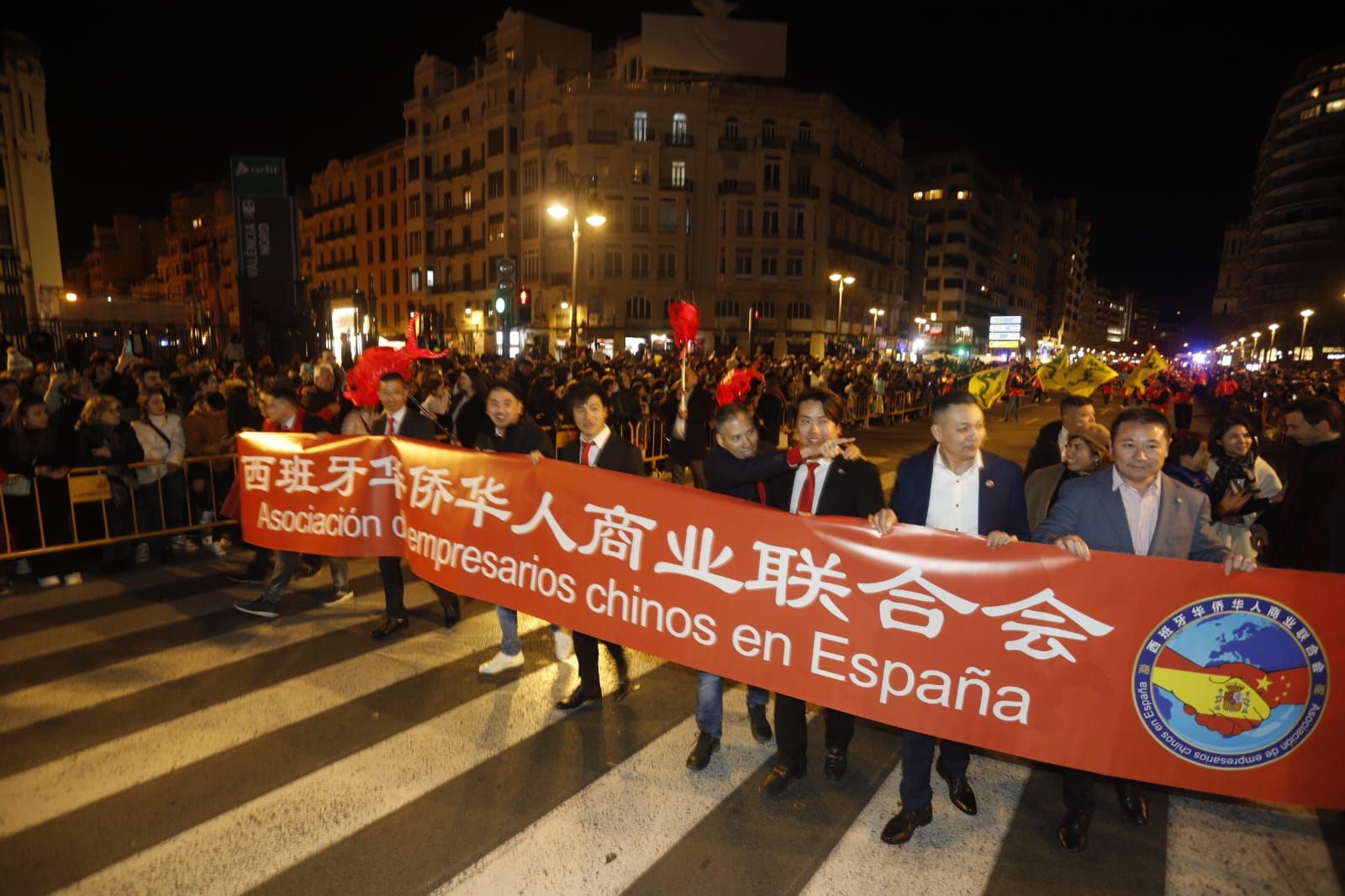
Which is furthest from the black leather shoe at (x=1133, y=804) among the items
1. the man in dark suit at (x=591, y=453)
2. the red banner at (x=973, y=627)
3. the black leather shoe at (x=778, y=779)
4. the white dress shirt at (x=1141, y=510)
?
the man in dark suit at (x=591, y=453)

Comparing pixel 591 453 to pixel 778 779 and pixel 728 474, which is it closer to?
pixel 728 474

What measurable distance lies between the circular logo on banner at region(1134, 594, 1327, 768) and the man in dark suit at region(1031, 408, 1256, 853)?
33cm

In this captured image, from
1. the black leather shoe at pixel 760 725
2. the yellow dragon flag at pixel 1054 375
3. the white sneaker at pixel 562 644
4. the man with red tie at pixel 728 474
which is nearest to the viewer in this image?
the man with red tie at pixel 728 474

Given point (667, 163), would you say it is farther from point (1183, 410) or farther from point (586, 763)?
point (586, 763)

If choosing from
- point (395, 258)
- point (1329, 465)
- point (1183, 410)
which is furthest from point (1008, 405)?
point (395, 258)

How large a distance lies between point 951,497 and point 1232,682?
1.31 metres

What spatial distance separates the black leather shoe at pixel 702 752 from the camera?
13.6ft

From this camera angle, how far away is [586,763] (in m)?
4.18

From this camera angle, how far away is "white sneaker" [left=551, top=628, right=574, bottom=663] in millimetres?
5283

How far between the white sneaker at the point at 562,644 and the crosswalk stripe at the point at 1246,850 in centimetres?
355

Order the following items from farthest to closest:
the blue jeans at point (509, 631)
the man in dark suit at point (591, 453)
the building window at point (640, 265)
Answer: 1. the building window at point (640, 265)
2. the blue jeans at point (509, 631)
3. the man in dark suit at point (591, 453)

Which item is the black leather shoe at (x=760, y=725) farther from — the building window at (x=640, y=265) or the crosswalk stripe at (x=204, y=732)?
the building window at (x=640, y=265)

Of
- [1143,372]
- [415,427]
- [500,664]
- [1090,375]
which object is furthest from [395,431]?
[1143,372]

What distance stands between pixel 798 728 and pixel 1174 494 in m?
2.08
